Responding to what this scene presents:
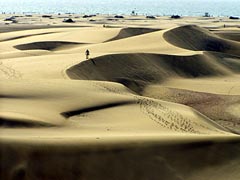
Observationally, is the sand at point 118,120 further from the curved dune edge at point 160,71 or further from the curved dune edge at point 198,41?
the curved dune edge at point 198,41

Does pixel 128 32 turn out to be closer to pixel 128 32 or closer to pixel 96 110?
pixel 128 32

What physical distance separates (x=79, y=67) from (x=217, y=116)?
9.28 m

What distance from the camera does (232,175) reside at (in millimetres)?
11969

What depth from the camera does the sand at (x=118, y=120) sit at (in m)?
10.6

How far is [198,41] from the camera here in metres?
46.7

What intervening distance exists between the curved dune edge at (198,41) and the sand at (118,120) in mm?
9141

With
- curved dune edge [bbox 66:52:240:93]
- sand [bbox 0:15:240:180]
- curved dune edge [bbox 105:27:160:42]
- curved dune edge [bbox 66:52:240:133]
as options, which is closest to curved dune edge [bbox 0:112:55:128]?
sand [bbox 0:15:240:180]

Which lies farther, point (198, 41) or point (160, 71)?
point (198, 41)

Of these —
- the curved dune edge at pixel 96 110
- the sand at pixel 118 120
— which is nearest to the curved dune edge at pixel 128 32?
the sand at pixel 118 120

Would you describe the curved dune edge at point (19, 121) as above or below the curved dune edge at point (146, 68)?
above

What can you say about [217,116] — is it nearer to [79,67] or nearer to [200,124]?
[200,124]

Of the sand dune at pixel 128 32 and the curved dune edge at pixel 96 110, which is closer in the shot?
the curved dune edge at pixel 96 110

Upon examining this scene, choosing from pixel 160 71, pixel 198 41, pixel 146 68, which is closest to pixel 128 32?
pixel 198 41

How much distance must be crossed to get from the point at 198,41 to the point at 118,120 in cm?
3254
